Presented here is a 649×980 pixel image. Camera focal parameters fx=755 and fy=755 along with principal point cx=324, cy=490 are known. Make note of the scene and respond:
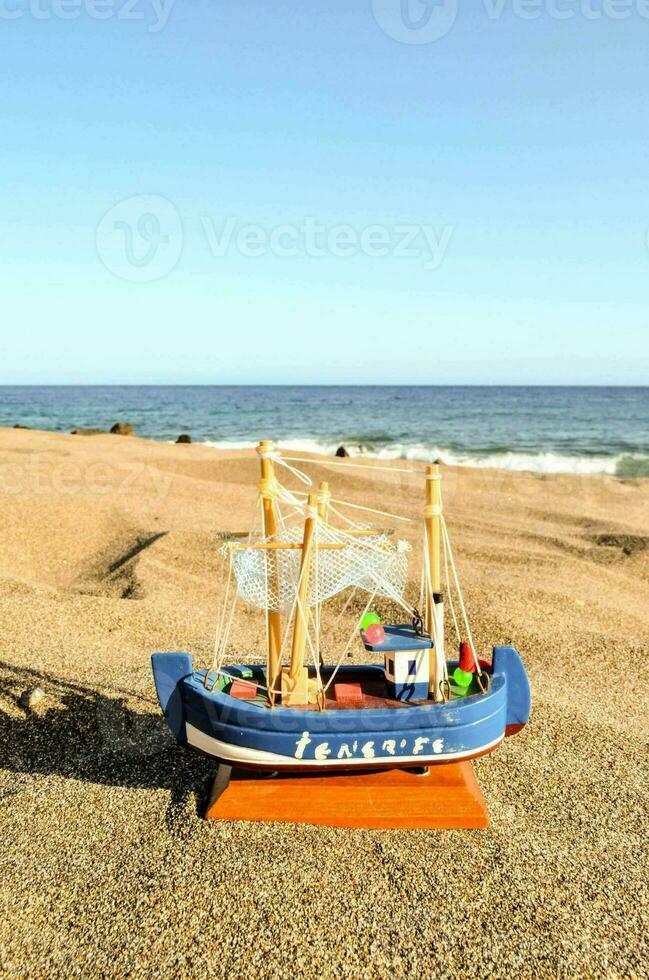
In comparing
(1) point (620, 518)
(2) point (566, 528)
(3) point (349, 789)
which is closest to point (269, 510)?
(3) point (349, 789)

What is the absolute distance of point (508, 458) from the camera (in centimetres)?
3762

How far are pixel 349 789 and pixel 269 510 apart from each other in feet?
6.89

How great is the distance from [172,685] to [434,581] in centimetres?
205

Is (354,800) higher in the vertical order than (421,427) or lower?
higher

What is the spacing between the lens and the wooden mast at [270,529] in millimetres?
5398

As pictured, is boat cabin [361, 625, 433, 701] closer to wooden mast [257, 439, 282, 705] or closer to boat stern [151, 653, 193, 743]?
wooden mast [257, 439, 282, 705]

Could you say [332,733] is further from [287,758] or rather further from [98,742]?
[98,742]

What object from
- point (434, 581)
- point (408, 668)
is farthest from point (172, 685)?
point (434, 581)

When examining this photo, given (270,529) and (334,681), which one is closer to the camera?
(270,529)

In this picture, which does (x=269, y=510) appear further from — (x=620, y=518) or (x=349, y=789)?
(x=620, y=518)

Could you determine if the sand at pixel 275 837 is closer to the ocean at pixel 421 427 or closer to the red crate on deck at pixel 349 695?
the red crate on deck at pixel 349 695

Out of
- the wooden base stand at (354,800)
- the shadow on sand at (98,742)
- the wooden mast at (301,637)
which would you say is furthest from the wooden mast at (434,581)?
the shadow on sand at (98,742)

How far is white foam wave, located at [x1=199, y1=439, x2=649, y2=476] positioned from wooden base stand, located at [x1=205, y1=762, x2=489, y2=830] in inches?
1124

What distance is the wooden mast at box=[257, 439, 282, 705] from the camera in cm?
540
